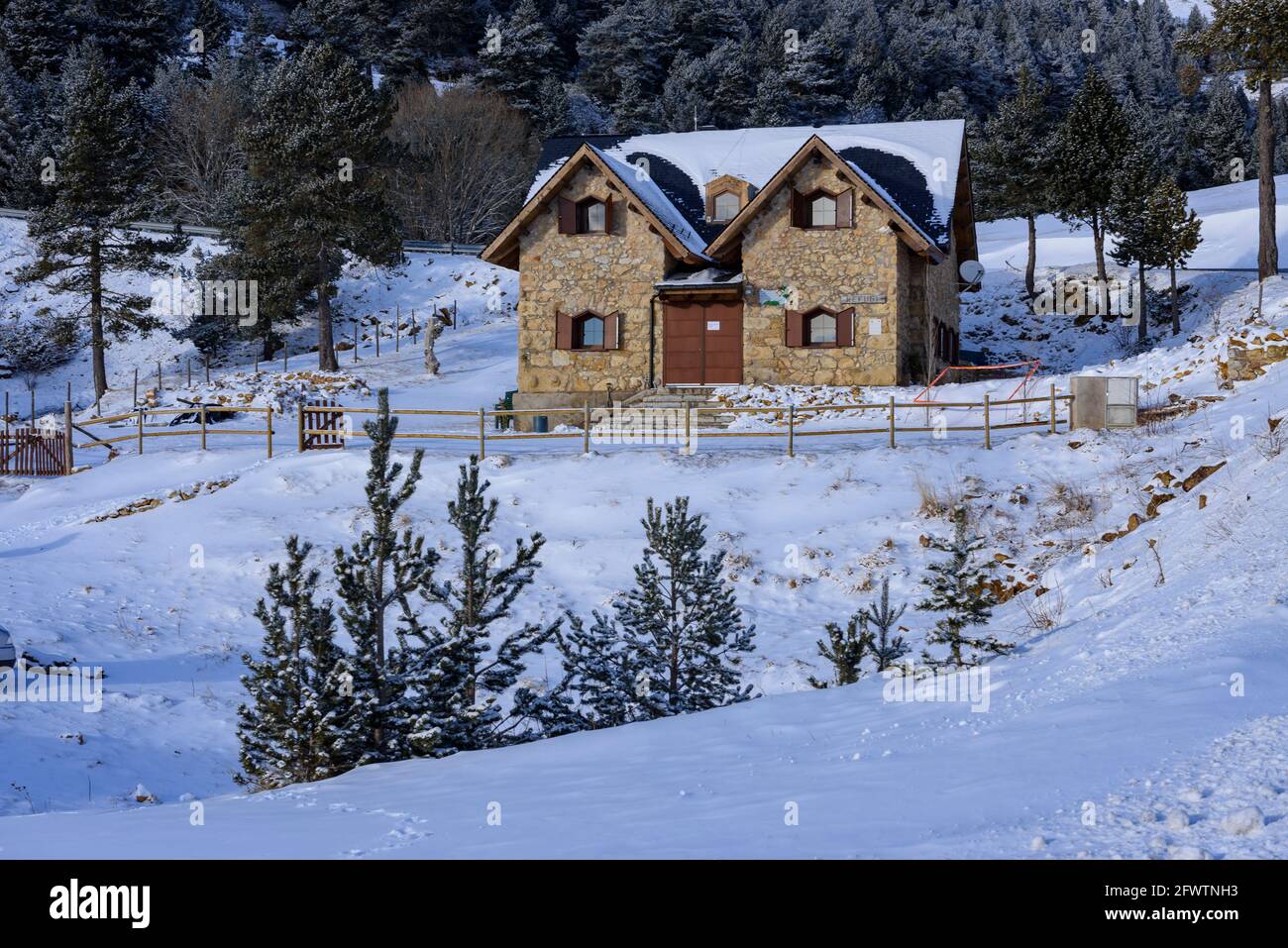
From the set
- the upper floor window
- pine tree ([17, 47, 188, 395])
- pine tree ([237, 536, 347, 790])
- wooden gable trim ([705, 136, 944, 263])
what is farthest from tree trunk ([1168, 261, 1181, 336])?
pine tree ([237, 536, 347, 790])

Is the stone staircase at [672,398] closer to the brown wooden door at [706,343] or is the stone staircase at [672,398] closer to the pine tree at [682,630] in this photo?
the brown wooden door at [706,343]

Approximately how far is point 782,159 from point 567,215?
697 centimetres

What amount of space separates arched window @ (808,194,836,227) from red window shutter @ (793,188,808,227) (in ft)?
0.78

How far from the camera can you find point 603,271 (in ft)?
117

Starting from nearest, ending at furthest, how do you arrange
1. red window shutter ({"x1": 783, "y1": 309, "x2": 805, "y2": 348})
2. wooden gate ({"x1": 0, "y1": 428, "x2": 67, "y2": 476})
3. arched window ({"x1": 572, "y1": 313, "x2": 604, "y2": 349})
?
wooden gate ({"x1": 0, "y1": 428, "x2": 67, "y2": 476}) → red window shutter ({"x1": 783, "y1": 309, "x2": 805, "y2": 348}) → arched window ({"x1": 572, "y1": 313, "x2": 604, "y2": 349})

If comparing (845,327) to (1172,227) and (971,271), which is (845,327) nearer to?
(971,271)

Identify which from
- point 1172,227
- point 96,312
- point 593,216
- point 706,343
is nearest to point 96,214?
point 96,312

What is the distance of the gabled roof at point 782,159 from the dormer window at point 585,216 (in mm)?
951

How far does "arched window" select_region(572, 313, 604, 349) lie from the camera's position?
35.9 m

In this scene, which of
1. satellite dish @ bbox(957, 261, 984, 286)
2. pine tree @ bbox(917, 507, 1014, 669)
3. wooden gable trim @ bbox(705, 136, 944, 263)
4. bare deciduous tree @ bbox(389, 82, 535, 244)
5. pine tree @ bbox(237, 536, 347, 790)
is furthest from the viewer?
bare deciduous tree @ bbox(389, 82, 535, 244)

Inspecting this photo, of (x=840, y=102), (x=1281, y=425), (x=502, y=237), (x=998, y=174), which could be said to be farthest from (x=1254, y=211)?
(x=1281, y=425)

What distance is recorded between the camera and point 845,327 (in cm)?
3400

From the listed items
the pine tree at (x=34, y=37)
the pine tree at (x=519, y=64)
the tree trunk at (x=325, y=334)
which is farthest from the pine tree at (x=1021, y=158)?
the pine tree at (x=34, y=37)

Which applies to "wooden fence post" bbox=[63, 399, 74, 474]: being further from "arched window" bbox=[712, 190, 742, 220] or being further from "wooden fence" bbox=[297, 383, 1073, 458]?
"arched window" bbox=[712, 190, 742, 220]
